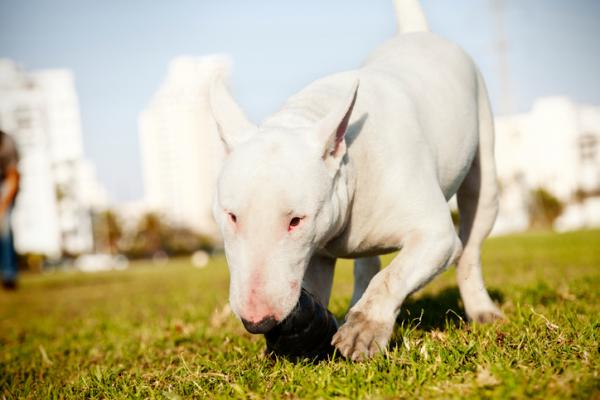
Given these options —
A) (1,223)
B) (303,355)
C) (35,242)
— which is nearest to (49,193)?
(35,242)

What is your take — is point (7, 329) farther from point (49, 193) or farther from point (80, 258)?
point (49, 193)

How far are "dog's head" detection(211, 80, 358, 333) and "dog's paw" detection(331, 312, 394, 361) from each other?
1.16 feet

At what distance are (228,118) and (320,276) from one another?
1.26m

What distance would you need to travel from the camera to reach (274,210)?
2662 millimetres

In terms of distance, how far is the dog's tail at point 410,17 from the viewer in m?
5.52

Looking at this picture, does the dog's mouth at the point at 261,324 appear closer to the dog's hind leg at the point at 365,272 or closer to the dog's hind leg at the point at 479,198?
the dog's hind leg at the point at 365,272

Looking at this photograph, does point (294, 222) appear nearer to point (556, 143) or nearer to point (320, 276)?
point (320, 276)

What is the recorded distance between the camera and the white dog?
268 centimetres

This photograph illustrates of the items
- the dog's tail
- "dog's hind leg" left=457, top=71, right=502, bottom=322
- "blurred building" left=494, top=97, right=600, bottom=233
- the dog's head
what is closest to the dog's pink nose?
the dog's head

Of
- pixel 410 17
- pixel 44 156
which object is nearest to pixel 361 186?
pixel 410 17

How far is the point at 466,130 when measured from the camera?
14.5ft

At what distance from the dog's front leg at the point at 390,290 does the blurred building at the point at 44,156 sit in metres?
104

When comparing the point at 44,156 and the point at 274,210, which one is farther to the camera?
the point at 44,156

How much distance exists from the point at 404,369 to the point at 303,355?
63 cm
